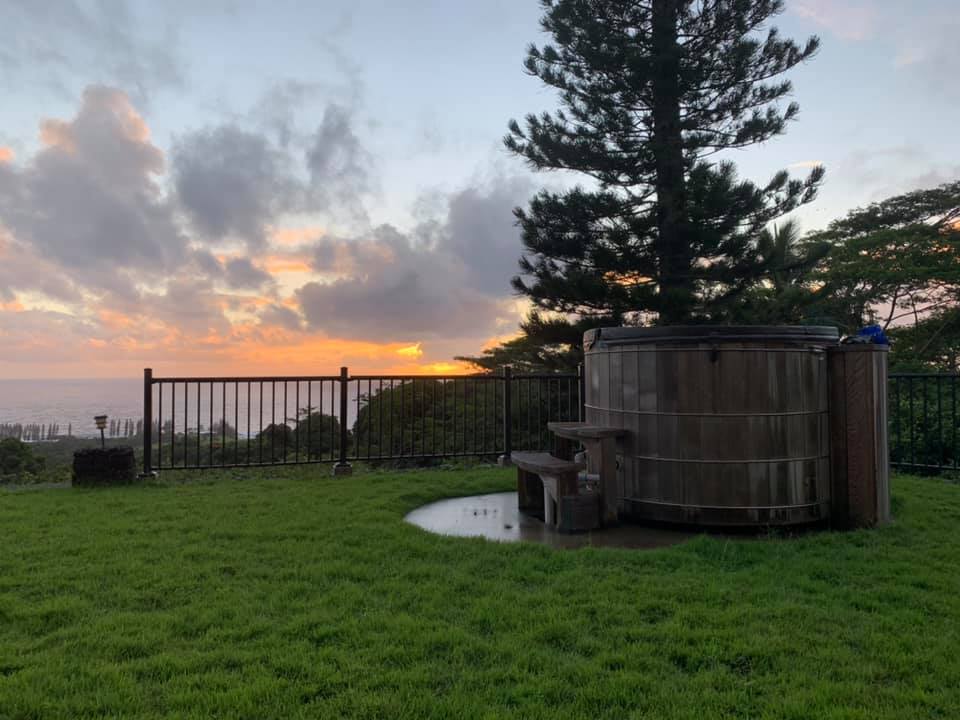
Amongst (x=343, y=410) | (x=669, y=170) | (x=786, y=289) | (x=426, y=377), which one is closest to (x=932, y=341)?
(x=786, y=289)

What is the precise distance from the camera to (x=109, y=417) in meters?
7.17

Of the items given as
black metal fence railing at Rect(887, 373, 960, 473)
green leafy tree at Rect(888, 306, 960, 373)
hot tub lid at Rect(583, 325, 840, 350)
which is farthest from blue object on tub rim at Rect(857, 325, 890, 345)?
green leafy tree at Rect(888, 306, 960, 373)

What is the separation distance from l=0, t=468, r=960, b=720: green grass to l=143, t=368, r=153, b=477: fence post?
243 centimetres

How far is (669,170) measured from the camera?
40.4 ft

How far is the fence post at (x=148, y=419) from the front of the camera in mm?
6695

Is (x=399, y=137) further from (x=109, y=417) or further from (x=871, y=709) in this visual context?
(x=871, y=709)

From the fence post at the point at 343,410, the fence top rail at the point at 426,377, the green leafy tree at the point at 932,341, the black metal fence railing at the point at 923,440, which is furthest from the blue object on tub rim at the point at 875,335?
the green leafy tree at the point at 932,341

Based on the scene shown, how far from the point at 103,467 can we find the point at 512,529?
467cm

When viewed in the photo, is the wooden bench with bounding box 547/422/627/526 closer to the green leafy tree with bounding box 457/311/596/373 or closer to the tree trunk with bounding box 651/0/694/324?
the green leafy tree with bounding box 457/311/596/373

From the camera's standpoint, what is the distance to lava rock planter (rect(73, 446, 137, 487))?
6.20 metres

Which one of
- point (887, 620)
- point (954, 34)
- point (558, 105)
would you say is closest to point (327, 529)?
point (887, 620)

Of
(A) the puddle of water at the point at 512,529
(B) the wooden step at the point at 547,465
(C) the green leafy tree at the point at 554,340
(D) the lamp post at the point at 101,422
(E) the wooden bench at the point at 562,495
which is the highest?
(C) the green leafy tree at the point at 554,340

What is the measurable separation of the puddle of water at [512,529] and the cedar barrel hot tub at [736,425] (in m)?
0.30

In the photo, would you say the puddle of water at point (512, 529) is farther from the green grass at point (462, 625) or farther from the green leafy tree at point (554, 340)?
the green leafy tree at point (554, 340)
